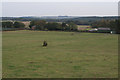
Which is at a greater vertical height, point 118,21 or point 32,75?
point 118,21

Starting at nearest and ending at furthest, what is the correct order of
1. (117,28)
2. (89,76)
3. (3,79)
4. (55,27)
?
(3,79), (89,76), (117,28), (55,27)

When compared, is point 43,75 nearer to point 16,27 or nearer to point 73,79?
point 73,79

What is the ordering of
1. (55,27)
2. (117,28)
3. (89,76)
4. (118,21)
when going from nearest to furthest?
(89,76) < (117,28) < (118,21) < (55,27)

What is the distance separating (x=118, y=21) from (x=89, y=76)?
41394 mm

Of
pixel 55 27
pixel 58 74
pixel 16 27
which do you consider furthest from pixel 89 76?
pixel 16 27

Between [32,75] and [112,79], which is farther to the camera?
[32,75]

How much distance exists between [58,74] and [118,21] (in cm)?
4152

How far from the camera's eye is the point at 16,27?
57.2m

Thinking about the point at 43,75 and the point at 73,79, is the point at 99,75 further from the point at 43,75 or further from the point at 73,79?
the point at 43,75

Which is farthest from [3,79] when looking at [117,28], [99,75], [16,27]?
[16,27]

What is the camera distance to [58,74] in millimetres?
8188

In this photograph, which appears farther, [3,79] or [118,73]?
[118,73]

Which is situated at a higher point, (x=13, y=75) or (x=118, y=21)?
(x=118, y=21)

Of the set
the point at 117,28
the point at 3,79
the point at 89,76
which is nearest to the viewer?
the point at 3,79
